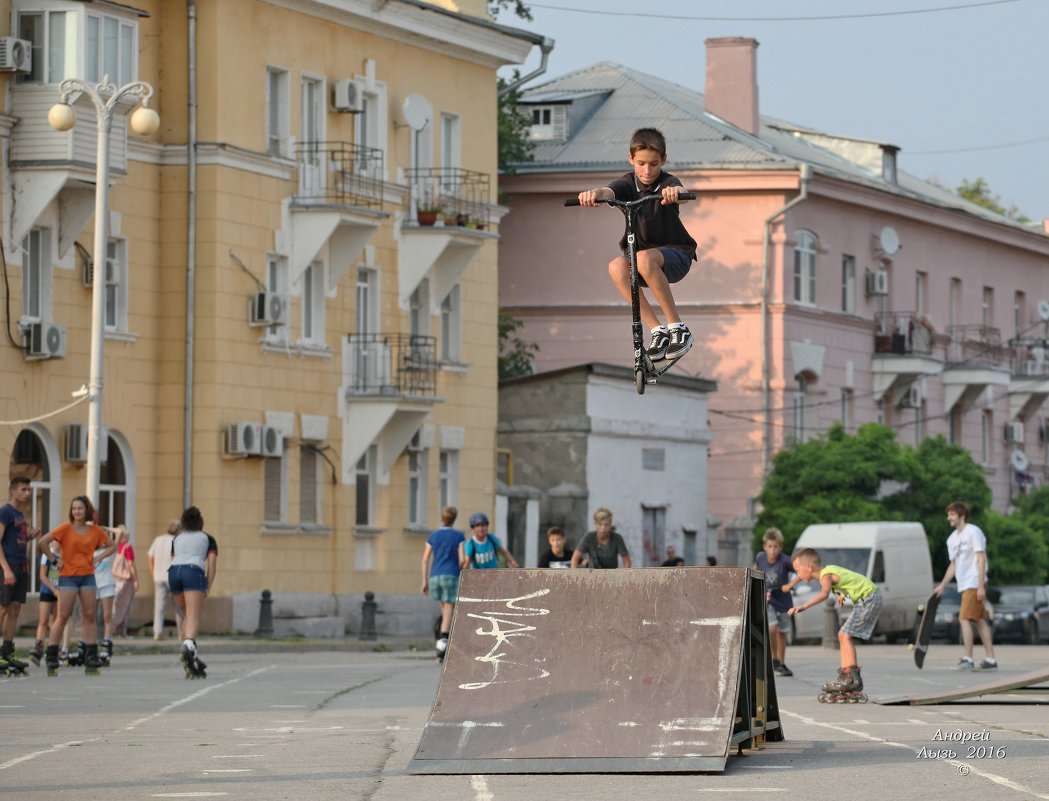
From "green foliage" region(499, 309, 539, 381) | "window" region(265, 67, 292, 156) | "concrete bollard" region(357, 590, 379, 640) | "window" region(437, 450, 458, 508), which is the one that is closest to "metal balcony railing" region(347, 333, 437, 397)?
"window" region(437, 450, 458, 508)

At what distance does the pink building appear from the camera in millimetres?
59656

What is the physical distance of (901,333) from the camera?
65.2 metres

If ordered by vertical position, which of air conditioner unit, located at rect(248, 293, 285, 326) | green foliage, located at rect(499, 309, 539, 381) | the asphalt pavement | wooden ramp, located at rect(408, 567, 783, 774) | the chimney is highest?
the chimney

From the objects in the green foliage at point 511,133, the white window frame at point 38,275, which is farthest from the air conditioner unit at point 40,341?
the green foliage at point 511,133

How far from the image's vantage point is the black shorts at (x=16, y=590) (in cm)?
2452

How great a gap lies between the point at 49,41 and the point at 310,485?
9.98 m

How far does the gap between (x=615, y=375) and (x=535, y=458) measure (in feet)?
8.07

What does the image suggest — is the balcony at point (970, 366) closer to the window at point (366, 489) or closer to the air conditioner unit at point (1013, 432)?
the air conditioner unit at point (1013, 432)

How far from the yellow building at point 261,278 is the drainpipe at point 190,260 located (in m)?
0.05

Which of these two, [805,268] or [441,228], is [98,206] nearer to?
[441,228]

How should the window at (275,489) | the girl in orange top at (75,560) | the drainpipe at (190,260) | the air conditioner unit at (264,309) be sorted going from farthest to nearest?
the window at (275,489) → the air conditioner unit at (264,309) → the drainpipe at (190,260) → the girl in orange top at (75,560)

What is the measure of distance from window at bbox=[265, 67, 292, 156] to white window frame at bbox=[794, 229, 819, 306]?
20.2 m

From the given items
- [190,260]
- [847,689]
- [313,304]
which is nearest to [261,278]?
[190,260]

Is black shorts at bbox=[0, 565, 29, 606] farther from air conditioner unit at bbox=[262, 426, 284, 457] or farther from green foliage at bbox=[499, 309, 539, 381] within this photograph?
green foliage at bbox=[499, 309, 539, 381]
